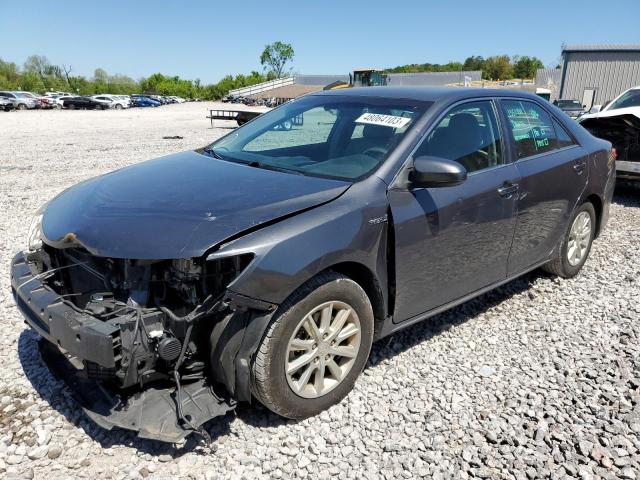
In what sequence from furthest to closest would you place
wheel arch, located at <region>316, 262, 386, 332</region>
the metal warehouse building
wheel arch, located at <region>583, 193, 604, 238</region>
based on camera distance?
1. the metal warehouse building
2. wheel arch, located at <region>583, 193, 604, 238</region>
3. wheel arch, located at <region>316, 262, 386, 332</region>

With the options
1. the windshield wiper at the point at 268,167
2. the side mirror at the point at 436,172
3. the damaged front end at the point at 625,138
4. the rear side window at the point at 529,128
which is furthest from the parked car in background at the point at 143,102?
the side mirror at the point at 436,172

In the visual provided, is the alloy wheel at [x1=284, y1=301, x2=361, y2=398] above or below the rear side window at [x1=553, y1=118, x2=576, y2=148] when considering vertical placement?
below

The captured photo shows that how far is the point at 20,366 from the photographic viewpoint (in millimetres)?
3309

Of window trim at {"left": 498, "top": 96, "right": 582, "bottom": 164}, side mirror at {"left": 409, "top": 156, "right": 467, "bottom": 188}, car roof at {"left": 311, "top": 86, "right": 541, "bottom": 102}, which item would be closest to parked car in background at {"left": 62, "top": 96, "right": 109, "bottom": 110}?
car roof at {"left": 311, "top": 86, "right": 541, "bottom": 102}

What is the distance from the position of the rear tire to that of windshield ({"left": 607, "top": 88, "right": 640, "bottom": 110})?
20.2 feet

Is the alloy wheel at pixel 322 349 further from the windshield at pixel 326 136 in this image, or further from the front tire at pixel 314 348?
the windshield at pixel 326 136

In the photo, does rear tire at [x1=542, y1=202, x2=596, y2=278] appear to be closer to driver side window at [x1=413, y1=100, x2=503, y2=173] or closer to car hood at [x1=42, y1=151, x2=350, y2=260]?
driver side window at [x1=413, y1=100, x2=503, y2=173]

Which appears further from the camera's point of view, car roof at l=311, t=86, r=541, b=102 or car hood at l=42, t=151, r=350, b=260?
car roof at l=311, t=86, r=541, b=102

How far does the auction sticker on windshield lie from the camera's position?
3299 mm

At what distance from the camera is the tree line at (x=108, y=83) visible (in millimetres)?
88688

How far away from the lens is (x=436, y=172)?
289cm

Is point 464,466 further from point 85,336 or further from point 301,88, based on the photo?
point 301,88

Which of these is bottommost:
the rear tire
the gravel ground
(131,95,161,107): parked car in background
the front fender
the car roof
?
(131,95,161,107): parked car in background

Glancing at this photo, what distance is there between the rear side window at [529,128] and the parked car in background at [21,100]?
49473mm
